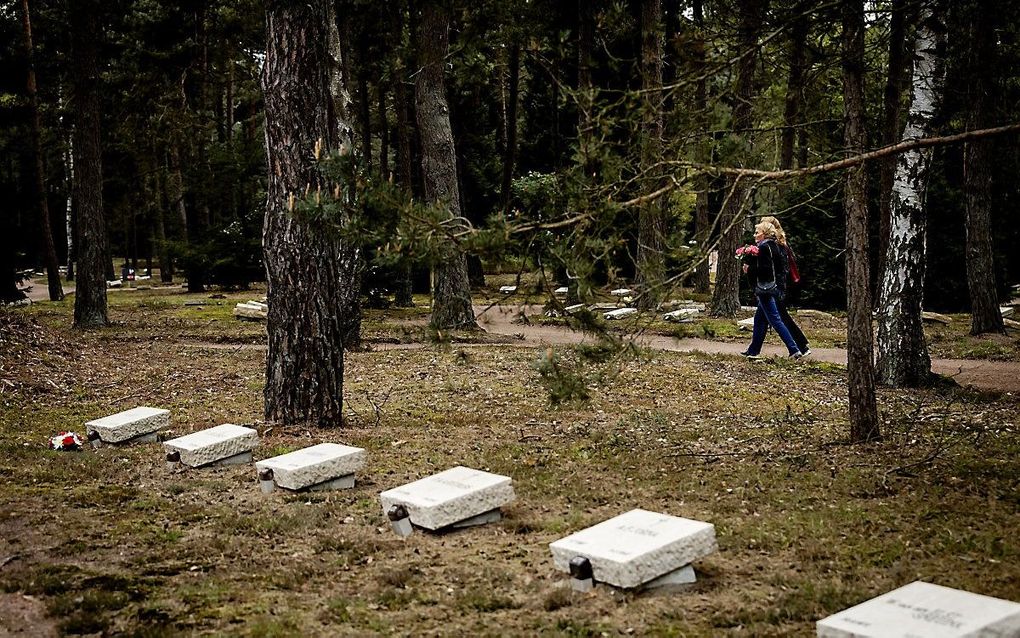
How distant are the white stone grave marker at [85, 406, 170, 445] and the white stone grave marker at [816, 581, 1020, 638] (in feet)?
23.3

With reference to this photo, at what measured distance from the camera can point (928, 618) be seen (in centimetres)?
393

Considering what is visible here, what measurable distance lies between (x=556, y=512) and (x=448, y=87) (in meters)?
24.0

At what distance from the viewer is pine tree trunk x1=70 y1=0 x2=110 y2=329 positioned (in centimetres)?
1811

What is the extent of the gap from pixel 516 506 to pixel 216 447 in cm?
→ 290

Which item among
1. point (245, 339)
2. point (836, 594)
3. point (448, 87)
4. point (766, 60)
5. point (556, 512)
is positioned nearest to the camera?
point (836, 594)

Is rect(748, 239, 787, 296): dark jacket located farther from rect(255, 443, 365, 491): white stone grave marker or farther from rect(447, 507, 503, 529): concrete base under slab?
rect(447, 507, 503, 529): concrete base under slab

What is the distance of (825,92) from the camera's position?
8.85 m

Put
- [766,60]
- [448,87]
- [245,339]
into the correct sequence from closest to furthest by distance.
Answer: [766,60] → [245,339] → [448,87]

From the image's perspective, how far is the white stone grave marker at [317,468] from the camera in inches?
286

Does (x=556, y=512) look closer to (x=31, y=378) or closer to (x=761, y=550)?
(x=761, y=550)

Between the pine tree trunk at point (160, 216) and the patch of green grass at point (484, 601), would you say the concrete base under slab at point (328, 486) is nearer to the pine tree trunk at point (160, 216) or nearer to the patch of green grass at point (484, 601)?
the patch of green grass at point (484, 601)

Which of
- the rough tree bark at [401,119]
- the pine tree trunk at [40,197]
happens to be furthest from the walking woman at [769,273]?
the pine tree trunk at [40,197]

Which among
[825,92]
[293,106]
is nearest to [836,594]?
[825,92]

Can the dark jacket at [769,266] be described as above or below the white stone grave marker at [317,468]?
above
